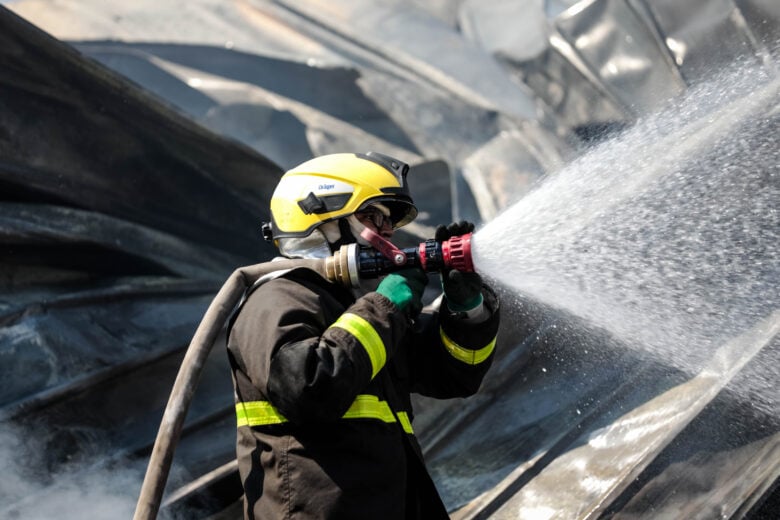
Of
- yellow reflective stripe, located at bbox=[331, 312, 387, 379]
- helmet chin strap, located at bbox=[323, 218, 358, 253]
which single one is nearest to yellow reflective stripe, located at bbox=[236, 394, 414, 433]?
yellow reflective stripe, located at bbox=[331, 312, 387, 379]

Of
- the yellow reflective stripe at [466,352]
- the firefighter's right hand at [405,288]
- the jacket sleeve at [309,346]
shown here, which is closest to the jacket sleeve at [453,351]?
the yellow reflective stripe at [466,352]

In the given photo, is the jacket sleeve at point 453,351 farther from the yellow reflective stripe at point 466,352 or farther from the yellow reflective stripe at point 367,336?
the yellow reflective stripe at point 367,336

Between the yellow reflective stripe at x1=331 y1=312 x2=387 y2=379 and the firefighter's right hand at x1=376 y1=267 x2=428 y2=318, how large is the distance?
132 millimetres

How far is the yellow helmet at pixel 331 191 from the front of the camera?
8.06ft

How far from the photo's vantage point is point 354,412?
218cm

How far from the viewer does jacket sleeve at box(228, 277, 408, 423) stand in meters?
2.02

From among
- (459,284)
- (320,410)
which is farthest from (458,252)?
(320,410)

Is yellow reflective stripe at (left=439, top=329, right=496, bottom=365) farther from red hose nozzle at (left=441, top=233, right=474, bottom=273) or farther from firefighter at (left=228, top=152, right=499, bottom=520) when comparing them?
red hose nozzle at (left=441, top=233, right=474, bottom=273)

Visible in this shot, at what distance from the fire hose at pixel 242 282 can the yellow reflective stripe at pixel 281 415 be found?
15cm

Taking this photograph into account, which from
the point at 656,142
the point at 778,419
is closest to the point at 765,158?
the point at 656,142

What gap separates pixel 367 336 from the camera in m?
2.11

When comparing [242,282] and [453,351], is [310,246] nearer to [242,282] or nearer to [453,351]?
[242,282]

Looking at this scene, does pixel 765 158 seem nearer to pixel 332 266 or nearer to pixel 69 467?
pixel 332 266

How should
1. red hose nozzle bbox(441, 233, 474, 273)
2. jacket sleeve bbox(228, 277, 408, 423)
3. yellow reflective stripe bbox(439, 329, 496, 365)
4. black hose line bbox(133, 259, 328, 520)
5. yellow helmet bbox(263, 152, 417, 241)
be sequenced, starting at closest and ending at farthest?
jacket sleeve bbox(228, 277, 408, 423) < black hose line bbox(133, 259, 328, 520) < red hose nozzle bbox(441, 233, 474, 273) < yellow helmet bbox(263, 152, 417, 241) < yellow reflective stripe bbox(439, 329, 496, 365)
